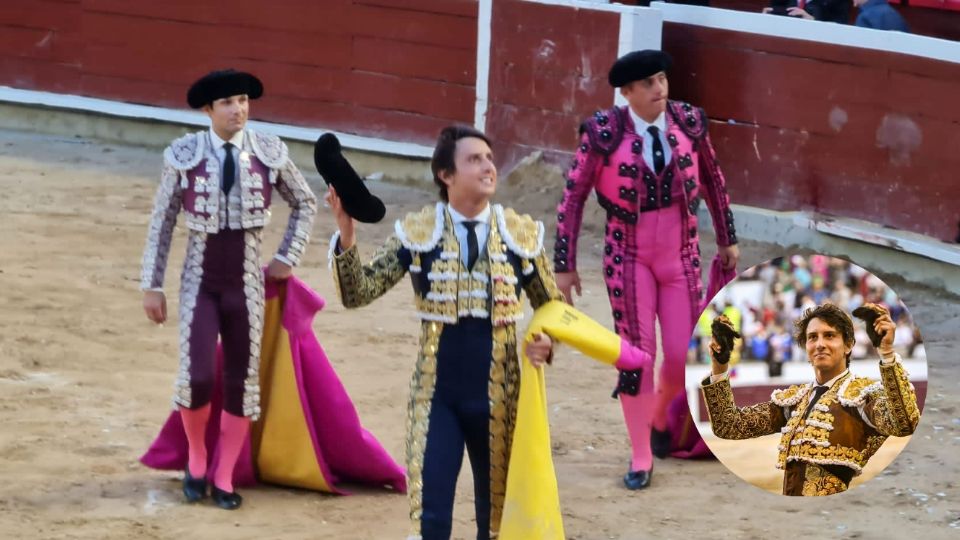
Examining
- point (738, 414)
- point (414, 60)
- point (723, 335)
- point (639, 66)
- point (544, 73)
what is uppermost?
point (414, 60)

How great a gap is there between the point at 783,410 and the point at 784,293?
238 mm

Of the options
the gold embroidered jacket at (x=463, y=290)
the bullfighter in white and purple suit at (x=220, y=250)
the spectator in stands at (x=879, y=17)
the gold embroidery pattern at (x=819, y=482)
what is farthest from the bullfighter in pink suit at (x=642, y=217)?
the spectator in stands at (x=879, y=17)

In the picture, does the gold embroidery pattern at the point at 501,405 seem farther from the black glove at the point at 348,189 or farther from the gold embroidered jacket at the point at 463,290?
the black glove at the point at 348,189

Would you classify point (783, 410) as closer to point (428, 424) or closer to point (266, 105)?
point (428, 424)

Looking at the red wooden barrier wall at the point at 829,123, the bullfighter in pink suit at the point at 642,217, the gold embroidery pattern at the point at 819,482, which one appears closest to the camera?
the gold embroidery pattern at the point at 819,482

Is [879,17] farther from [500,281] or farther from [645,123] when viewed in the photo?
[500,281]

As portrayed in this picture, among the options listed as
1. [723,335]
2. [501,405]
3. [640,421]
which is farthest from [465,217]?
[640,421]

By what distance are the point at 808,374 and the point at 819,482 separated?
30cm

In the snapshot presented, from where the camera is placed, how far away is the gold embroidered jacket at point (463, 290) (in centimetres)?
424

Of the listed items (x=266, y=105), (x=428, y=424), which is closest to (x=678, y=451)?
(x=428, y=424)

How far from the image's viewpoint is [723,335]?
3551 mm

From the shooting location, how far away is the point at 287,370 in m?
5.34

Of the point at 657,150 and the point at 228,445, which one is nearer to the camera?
the point at 228,445

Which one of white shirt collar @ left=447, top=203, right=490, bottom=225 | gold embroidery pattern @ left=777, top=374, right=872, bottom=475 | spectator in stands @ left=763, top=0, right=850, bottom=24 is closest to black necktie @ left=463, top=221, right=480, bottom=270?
white shirt collar @ left=447, top=203, right=490, bottom=225
